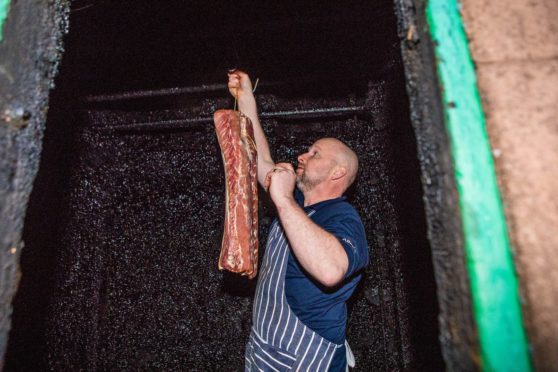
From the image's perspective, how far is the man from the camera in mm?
2105

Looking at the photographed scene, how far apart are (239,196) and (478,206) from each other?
1.42 m

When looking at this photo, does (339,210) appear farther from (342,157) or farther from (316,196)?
(342,157)

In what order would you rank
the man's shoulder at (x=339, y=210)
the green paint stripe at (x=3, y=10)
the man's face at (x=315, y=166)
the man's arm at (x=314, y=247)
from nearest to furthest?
the green paint stripe at (x=3, y=10)
the man's arm at (x=314, y=247)
the man's shoulder at (x=339, y=210)
the man's face at (x=315, y=166)

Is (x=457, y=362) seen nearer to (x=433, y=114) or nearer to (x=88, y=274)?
(x=433, y=114)

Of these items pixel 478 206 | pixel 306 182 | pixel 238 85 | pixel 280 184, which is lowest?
pixel 478 206

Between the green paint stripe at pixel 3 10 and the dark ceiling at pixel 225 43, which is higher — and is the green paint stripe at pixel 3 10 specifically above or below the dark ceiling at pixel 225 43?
below

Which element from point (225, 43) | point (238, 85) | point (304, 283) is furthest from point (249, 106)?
point (304, 283)

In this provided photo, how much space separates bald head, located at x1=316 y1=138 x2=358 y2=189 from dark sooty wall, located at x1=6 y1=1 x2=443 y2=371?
495 millimetres

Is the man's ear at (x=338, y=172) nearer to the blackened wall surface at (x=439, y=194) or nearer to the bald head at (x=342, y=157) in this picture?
the bald head at (x=342, y=157)

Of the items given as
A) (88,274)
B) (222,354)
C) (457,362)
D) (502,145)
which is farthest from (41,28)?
(222,354)

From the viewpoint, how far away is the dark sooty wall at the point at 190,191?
287 cm

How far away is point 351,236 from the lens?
2.31m

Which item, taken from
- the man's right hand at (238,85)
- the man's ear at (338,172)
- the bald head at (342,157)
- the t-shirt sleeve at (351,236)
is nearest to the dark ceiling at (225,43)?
the man's right hand at (238,85)

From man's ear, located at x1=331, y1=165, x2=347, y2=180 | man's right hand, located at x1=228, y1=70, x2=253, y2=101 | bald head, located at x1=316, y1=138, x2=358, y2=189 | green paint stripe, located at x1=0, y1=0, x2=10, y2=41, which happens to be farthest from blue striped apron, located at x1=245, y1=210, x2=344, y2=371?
green paint stripe, located at x1=0, y1=0, x2=10, y2=41
